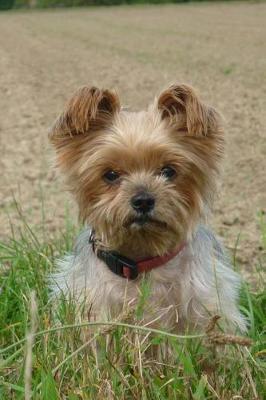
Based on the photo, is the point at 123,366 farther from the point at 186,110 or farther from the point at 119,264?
the point at 186,110

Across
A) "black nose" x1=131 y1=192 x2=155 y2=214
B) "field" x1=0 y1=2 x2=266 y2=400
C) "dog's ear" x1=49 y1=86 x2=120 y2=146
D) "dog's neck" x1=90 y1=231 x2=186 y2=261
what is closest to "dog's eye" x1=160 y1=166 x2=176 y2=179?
"black nose" x1=131 y1=192 x2=155 y2=214

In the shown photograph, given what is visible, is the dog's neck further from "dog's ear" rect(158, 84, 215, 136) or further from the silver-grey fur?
"dog's ear" rect(158, 84, 215, 136)

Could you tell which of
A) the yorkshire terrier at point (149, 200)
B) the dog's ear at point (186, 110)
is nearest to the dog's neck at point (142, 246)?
the yorkshire terrier at point (149, 200)

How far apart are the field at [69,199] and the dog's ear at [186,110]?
74 cm

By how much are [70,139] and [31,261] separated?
99cm

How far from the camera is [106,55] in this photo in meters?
24.3

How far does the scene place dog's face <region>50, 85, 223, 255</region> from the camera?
4172 mm

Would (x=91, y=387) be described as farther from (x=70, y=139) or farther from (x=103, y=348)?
(x=70, y=139)

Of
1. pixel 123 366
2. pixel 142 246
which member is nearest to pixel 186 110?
pixel 142 246

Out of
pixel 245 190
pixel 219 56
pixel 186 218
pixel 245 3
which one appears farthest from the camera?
pixel 245 3

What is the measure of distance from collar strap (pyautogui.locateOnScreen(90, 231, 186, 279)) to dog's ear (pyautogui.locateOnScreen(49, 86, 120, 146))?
2.11 feet

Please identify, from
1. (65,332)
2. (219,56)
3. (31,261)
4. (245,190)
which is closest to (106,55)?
(219,56)

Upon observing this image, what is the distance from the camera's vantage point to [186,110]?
4273mm

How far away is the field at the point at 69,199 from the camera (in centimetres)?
348
